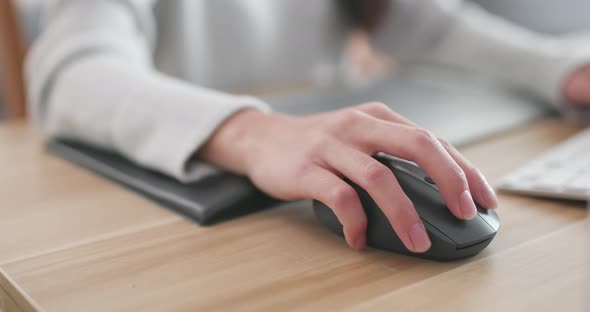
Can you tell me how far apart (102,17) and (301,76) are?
462 mm

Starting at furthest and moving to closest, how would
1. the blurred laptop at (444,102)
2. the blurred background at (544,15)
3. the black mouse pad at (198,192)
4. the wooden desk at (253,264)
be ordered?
1. the blurred background at (544,15)
2. the blurred laptop at (444,102)
3. the black mouse pad at (198,192)
4. the wooden desk at (253,264)

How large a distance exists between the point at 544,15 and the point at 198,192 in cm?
92

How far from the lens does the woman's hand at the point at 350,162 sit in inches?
15.7

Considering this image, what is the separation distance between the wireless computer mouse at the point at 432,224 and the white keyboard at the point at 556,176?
110 millimetres

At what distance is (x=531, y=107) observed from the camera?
84 cm

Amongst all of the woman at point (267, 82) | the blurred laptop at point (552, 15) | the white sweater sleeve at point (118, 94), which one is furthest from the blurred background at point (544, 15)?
the white sweater sleeve at point (118, 94)

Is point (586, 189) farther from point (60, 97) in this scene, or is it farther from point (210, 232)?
point (60, 97)

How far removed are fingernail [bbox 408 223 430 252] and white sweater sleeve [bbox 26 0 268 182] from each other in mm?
220

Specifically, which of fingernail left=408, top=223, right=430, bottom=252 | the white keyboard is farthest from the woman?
the white keyboard

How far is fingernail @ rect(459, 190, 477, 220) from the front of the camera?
39cm

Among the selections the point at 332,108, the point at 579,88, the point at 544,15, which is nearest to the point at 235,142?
the point at 332,108

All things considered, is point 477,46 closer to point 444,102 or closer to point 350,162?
point 444,102

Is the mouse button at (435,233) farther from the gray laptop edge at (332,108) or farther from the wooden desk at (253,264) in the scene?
the gray laptop edge at (332,108)

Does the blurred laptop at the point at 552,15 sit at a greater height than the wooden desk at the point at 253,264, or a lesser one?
greater
